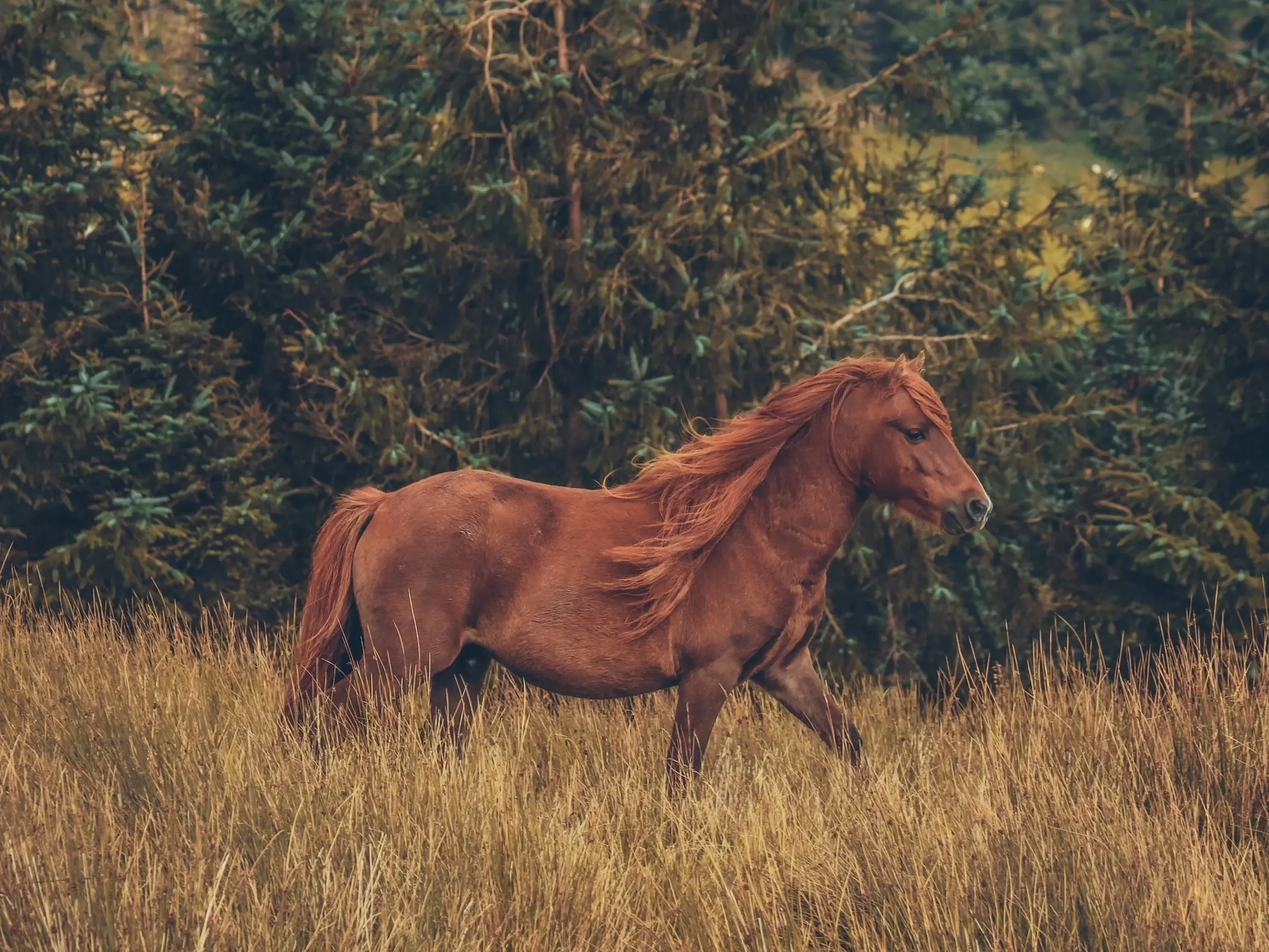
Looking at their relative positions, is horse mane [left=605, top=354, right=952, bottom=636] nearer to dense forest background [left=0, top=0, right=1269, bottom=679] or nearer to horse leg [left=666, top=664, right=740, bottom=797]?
horse leg [left=666, top=664, right=740, bottom=797]

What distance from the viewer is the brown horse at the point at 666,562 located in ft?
20.0

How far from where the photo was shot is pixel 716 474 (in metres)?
6.39

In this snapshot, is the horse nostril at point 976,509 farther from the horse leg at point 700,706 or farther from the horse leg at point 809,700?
the horse leg at point 700,706

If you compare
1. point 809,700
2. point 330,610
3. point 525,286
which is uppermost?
point 525,286

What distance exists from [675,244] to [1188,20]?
35.1ft

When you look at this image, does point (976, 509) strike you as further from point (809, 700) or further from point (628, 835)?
point (628, 835)

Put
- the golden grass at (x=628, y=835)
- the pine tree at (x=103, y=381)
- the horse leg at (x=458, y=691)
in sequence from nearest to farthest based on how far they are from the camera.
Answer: the golden grass at (x=628, y=835), the horse leg at (x=458, y=691), the pine tree at (x=103, y=381)

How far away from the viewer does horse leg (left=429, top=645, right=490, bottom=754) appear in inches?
261

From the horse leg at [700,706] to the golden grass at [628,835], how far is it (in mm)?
155

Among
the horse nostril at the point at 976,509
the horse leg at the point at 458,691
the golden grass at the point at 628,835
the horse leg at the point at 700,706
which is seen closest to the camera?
the golden grass at the point at 628,835

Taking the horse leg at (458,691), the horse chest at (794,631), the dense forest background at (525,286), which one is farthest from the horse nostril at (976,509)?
the dense forest background at (525,286)

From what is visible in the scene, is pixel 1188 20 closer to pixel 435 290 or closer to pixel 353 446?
pixel 435 290

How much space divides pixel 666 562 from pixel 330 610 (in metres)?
1.51

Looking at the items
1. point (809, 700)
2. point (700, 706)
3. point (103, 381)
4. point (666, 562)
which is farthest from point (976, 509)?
point (103, 381)
